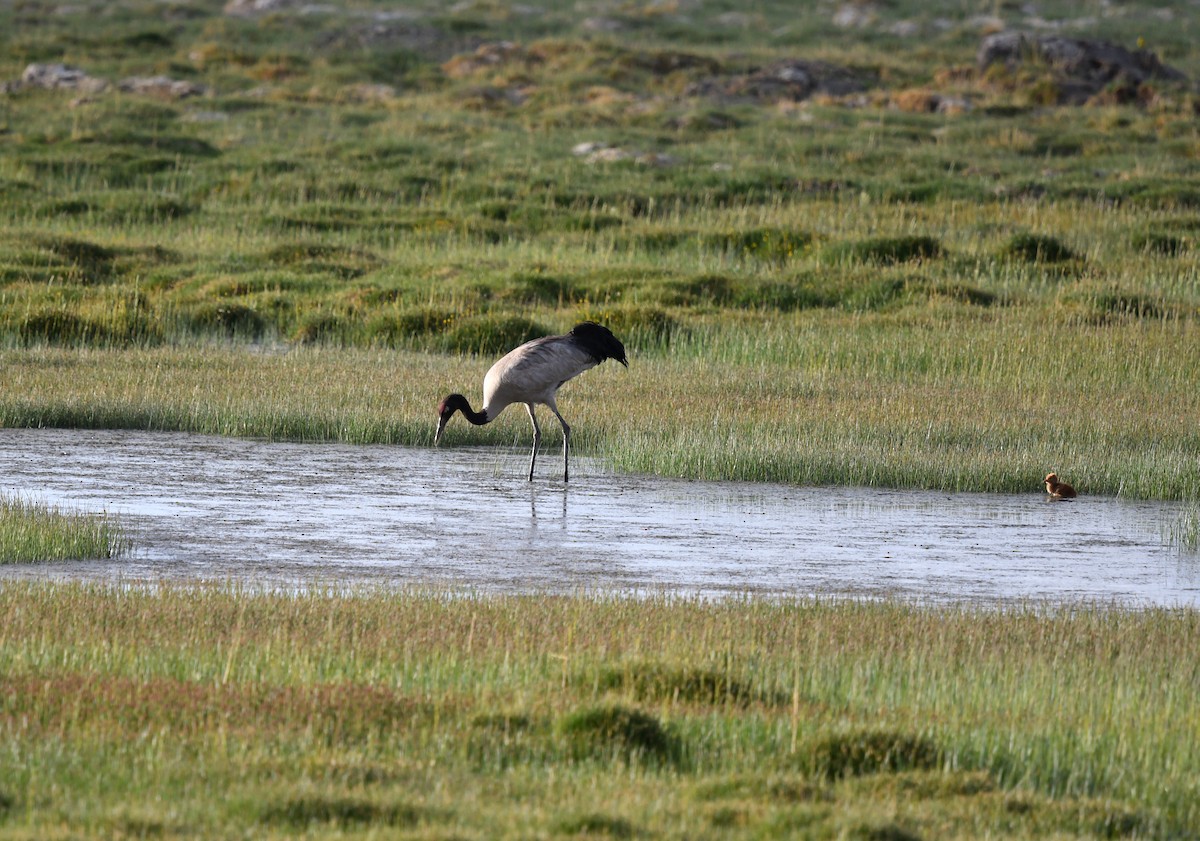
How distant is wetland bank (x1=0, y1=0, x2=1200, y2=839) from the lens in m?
7.15

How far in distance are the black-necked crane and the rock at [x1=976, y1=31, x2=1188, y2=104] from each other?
146 feet

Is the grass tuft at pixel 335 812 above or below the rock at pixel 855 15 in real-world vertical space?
below

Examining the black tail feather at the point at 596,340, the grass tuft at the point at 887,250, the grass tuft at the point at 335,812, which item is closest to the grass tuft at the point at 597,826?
the grass tuft at the point at 335,812

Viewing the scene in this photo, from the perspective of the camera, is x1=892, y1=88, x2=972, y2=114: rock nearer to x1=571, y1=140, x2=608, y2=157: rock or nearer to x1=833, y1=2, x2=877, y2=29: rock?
x1=571, y1=140, x2=608, y2=157: rock

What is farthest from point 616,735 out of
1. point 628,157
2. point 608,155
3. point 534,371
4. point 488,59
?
point 488,59

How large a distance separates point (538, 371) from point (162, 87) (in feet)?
137

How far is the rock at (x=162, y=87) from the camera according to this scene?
53906 millimetres

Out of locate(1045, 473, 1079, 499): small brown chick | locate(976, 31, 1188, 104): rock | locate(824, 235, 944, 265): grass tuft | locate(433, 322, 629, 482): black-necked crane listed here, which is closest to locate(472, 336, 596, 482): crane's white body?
locate(433, 322, 629, 482): black-necked crane

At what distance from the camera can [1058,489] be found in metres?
15.3

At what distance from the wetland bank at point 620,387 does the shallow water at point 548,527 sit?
1.17 feet

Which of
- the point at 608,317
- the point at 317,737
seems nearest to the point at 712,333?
the point at 608,317

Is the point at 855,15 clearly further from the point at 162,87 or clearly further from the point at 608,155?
the point at 608,155

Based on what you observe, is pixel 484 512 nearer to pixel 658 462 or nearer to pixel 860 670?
pixel 658 462

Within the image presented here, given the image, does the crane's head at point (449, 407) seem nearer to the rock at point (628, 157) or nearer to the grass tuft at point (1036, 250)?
the grass tuft at point (1036, 250)
